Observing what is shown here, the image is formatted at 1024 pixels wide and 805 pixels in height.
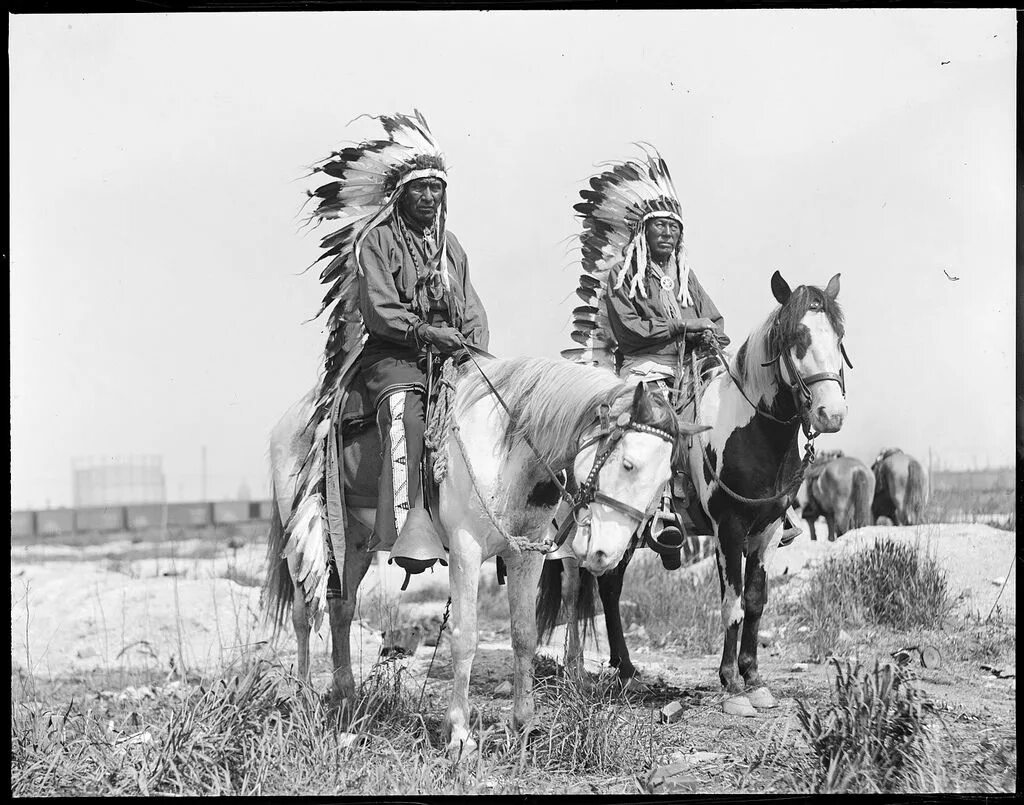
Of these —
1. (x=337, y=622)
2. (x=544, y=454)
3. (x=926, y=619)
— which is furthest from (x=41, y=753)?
(x=926, y=619)

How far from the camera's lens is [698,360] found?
7543 mm

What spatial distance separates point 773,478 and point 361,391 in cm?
257

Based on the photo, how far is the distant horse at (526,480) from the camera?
5.43m

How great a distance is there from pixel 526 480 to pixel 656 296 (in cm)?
223

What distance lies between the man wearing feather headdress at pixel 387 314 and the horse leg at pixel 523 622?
481 mm

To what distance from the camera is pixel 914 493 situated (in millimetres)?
11688

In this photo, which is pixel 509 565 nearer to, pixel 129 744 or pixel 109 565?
pixel 129 744

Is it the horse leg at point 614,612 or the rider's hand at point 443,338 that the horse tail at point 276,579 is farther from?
the horse leg at point 614,612

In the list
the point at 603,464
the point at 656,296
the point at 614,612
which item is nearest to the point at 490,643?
the point at 614,612

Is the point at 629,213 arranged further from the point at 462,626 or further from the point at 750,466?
the point at 462,626

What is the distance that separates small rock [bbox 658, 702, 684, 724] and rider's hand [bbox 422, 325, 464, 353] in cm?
244

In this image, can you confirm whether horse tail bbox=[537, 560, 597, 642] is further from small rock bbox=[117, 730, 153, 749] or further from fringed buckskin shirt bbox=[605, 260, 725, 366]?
small rock bbox=[117, 730, 153, 749]

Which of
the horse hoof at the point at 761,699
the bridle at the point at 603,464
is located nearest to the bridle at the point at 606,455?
the bridle at the point at 603,464

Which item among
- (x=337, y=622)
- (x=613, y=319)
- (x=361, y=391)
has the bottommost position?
(x=337, y=622)
